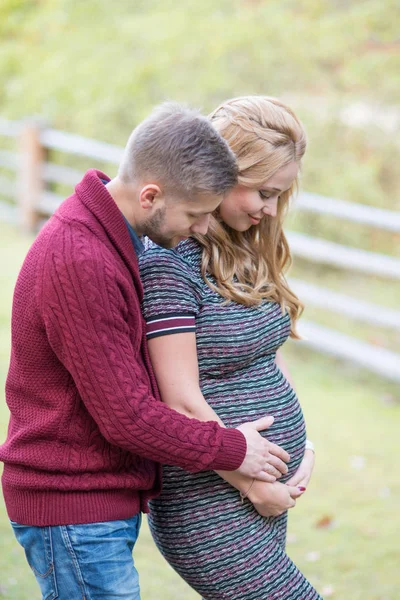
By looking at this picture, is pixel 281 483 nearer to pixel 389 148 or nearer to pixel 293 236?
pixel 293 236

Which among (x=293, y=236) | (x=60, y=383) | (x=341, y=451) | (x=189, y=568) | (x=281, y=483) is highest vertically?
(x=60, y=383)

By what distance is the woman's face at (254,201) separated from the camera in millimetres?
2094

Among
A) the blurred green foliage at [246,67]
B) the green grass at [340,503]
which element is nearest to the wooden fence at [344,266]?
the green grass at [340,503]

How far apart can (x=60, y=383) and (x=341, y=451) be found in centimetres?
334

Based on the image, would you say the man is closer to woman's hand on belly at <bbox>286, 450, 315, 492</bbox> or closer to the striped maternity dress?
the striped maternity dress

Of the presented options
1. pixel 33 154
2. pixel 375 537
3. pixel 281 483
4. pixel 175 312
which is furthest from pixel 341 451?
pixel 33 154

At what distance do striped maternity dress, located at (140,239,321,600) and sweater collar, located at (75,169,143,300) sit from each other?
18cm

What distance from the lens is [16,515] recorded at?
1.82 meters

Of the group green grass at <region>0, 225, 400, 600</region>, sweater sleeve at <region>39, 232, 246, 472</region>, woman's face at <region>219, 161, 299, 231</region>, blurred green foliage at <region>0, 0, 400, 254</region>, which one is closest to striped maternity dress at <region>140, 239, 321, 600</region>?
woman's face at <region>219, 161, 299, 231</region>

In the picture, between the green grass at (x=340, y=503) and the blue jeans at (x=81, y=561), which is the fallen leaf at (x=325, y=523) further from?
the blue jeans at (x=81, y=561)

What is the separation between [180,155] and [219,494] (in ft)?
2.68

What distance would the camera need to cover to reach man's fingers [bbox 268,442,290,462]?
202 centimetres

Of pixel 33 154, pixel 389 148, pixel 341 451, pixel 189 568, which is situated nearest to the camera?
pixel 189 568

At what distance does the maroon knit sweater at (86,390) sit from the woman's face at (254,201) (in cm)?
42
